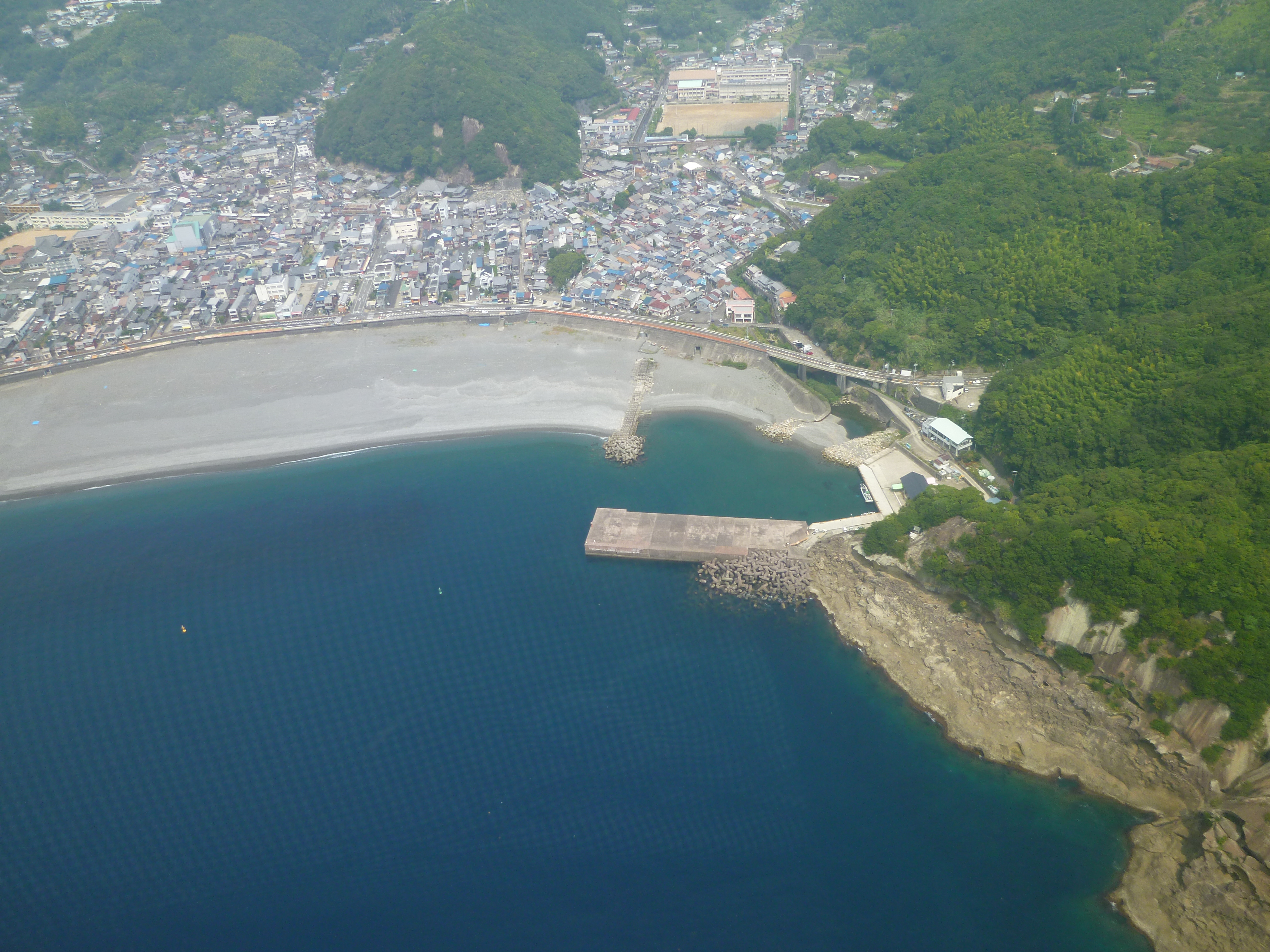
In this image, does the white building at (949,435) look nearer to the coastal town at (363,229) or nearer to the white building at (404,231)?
the coastal town at (363,229)

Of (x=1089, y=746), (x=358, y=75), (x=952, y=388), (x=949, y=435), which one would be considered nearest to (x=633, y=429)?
(x=949, y=435)

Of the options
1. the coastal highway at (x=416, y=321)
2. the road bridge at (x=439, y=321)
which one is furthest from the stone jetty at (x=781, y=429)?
the coastal highway at (x=416, y=321)

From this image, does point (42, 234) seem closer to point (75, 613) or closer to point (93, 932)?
point (75, 613)

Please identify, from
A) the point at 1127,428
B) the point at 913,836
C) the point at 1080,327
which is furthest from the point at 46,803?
the point at 1080,327

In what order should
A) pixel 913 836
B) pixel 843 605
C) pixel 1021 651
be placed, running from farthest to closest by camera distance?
pixel 843 605 → pixel 1021 651 → pixel 913 836

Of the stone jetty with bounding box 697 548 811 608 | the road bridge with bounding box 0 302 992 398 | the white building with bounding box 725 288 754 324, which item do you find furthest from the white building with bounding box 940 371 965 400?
the stone jetty with bounding box 697 548 811 608

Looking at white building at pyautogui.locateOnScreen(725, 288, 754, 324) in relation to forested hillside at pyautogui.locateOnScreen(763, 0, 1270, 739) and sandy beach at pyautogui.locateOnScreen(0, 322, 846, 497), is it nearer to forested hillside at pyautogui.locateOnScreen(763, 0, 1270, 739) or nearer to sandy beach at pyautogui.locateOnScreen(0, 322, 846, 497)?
forested hillside at pyautogui.locateOnScreen(763, 0, 1270, 739)

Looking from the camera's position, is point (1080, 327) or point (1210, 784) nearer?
point (1210, 784)
